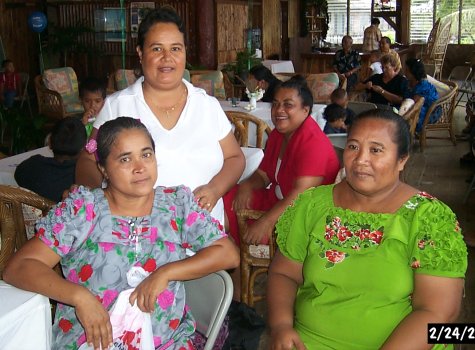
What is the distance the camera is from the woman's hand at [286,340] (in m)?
1.76

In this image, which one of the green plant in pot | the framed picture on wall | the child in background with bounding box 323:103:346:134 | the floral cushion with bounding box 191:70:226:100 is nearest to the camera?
the child in background with bounding box 323:103:346:134

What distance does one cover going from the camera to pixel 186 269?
176 cm

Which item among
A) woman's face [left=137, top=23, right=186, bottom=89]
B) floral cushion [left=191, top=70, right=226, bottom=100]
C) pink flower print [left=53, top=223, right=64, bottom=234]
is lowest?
pink flower print [left=53, top=223, right=64, bottom=234]

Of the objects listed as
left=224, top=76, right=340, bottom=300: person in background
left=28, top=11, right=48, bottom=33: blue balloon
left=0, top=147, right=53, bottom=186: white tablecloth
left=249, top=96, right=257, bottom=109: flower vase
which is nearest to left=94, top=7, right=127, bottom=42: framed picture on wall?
left=28, top=11, right=48, bottom=33: blue balloon

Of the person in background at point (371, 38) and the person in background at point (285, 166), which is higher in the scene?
the person in background at point (371, 38)

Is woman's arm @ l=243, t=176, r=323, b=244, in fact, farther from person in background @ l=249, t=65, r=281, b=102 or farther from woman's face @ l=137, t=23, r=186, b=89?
person in background @ l=249, t=65, r=281, b=102

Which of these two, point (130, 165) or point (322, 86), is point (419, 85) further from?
point (130, 165)

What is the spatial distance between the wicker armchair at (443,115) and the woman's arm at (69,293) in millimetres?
5635

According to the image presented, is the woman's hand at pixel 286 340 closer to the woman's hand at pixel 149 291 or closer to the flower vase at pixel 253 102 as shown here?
the woman's hand at pixel 149 291

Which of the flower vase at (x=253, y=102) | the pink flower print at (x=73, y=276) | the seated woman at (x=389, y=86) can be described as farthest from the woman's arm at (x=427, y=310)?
the seated woman at (x=389, y=86)

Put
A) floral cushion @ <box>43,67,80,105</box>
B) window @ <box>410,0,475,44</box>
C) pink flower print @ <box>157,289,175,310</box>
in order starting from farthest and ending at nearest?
window @ <box>410,0,475,44</box>
floral cushion @ <box>43,67,80,105</box>
pink flower print @ <box>157,289,175,310</box>

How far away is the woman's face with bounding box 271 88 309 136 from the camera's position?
2957 millimetres

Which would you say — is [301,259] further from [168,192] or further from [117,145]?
[117,145]

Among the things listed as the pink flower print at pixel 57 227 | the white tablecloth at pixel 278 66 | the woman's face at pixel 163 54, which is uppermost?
the woman's face at pixel 163 54
